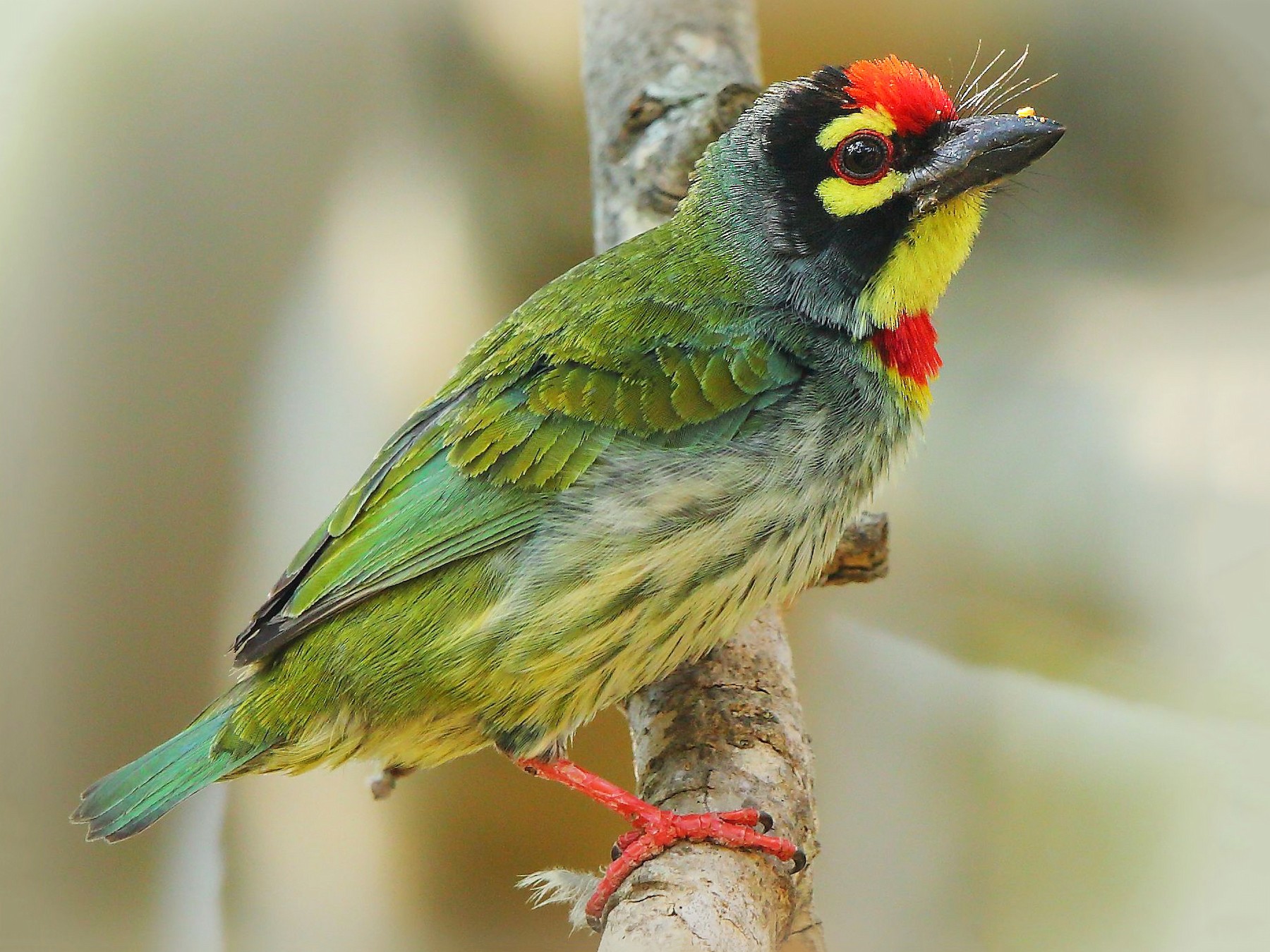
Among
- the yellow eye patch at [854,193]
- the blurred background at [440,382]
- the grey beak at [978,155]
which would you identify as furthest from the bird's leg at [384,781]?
the grey beak at [978,155]

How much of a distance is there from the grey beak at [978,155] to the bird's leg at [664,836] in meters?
1.21

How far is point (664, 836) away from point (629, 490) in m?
0.61

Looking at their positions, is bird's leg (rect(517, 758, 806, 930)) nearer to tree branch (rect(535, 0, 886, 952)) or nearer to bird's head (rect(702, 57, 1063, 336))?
tree branch (rect(535, 0, 886, 952))

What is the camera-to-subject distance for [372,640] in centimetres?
208

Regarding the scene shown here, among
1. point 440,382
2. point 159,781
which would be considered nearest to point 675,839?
point 159,781

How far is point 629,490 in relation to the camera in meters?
2.06

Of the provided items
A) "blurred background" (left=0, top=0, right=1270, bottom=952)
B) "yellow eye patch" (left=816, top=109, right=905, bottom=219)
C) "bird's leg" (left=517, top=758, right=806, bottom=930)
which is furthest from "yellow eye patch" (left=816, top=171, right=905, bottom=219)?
"blurred background" (left=0, top=0, right=1270, bottom=952)

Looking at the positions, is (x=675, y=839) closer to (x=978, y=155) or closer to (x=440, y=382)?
(x=978, y=155)

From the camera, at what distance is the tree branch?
1.69 m

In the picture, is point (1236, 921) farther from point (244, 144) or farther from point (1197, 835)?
point (244, 144)

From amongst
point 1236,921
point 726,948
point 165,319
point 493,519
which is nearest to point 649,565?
point 493,519

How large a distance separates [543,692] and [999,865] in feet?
7.36

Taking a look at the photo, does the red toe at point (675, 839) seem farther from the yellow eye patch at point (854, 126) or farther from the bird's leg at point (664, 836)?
the yellow eye patch at point (854, 126)

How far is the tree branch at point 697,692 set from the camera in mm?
1691
